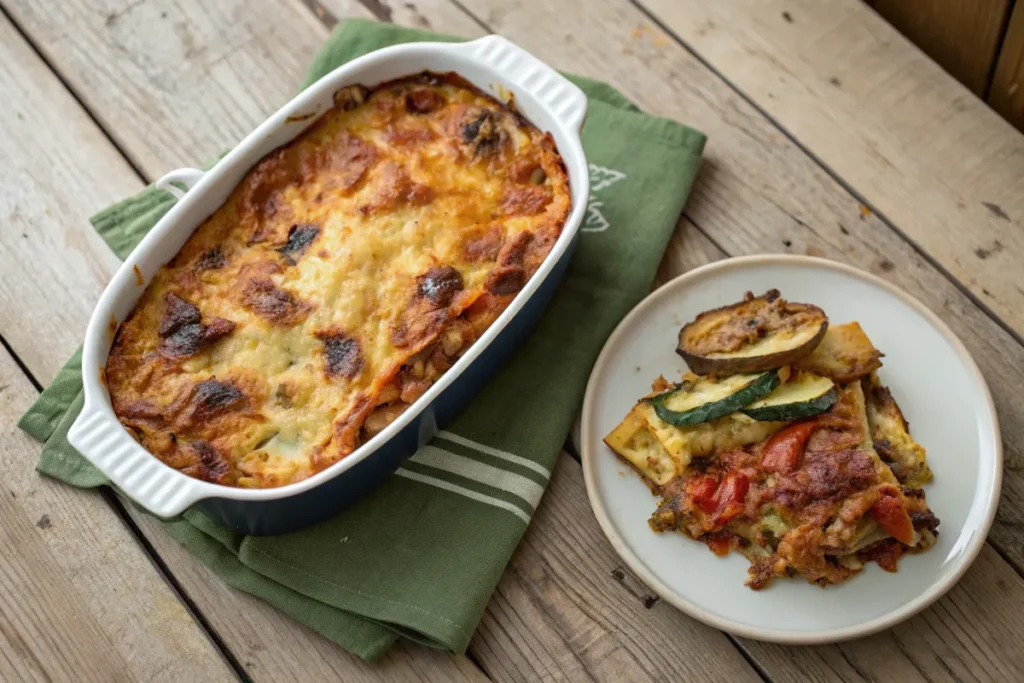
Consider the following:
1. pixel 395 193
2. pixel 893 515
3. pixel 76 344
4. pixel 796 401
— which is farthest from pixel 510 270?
pixel 76 344

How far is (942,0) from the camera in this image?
8.36ft

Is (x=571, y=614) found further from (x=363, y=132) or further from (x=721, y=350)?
(x=363, y=132)

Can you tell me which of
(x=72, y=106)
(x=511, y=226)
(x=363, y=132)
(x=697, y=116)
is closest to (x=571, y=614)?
(x=511, y=226)

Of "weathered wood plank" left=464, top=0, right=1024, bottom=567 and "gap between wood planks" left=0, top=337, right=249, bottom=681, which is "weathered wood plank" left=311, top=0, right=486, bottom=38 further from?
"gap between wood planks" left=0, top=337, right=249, bottom=681

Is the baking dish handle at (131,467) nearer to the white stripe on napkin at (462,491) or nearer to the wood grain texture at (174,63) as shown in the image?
the white stripe on napkin at (462,491)

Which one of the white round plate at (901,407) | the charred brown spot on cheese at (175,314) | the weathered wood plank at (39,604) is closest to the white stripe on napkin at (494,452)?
the white round plate at (901,407)

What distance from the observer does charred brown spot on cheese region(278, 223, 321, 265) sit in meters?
2.07

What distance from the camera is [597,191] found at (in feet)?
7.95

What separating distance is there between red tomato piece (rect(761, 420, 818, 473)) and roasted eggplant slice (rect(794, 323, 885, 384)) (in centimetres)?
13

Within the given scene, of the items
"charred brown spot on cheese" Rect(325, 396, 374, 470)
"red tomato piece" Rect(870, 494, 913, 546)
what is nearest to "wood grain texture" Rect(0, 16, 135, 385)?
"charred brown spot on cheese" Rect(325, 396, 374, 470)

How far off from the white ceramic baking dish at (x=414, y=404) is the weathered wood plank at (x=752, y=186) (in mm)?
521

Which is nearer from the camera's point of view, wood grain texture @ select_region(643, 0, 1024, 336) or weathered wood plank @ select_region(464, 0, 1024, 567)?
weathered wood plank @ select_region(464, 0, 1024, 567)

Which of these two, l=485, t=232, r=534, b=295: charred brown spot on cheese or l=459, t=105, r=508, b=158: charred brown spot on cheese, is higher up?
l=459, t=105, r=508, b=158: charred brown spot on cheese

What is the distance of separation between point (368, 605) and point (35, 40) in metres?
1.77
